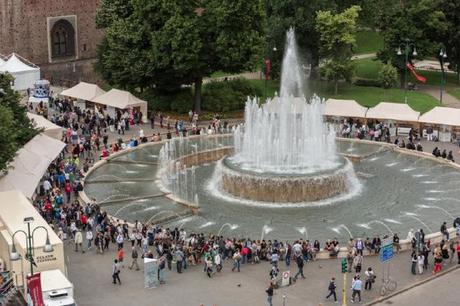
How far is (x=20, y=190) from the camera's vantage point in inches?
1539

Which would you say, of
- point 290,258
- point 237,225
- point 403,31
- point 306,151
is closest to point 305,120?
point 306,151

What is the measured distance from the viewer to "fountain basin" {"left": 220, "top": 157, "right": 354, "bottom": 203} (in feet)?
138

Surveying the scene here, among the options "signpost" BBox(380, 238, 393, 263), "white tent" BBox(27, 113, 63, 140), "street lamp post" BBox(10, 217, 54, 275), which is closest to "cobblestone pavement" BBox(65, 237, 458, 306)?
"signpost" BBox(380, 238, 393, 263)

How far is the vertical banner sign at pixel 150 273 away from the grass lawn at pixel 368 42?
6309 cm

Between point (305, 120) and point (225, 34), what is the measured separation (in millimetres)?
12747

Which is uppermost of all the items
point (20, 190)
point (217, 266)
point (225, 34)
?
point (225, 34)

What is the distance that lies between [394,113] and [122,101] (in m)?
19.3

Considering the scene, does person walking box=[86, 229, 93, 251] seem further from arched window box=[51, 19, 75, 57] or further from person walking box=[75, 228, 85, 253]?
arched window box=[51, 19, 75, 57]

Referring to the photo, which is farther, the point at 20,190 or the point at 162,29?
the point at 162,29

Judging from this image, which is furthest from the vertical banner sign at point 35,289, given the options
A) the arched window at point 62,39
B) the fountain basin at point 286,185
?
the arched window at point 62,39

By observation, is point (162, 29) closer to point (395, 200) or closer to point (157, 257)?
point (395, 200)

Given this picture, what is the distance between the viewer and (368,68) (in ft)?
272

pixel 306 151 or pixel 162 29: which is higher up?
pixel 162 29

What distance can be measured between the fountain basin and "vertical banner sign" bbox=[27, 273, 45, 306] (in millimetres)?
16592
